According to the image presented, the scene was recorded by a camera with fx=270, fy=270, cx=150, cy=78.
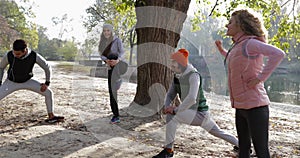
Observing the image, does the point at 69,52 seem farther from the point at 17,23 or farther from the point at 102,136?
the point at 102,136

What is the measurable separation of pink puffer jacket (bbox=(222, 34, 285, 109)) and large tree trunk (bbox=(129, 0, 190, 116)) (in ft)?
11.0

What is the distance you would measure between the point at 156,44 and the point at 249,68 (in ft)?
11.7

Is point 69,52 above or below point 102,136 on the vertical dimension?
above

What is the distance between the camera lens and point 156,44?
585 centimetres

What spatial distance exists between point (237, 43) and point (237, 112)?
662mm

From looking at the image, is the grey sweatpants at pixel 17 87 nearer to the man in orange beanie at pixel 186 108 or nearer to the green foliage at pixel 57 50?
the man in orange beanie at pixel 186 108

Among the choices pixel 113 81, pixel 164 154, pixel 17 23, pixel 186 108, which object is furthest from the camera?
pixel 17 23

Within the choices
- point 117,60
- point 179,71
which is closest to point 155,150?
point 179,71

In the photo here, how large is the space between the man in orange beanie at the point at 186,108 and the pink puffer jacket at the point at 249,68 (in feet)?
2.63

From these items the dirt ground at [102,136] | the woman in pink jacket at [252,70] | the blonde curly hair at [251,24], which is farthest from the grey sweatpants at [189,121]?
the blonde curly hair at [251,24]

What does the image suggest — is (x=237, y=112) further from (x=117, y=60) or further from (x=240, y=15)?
(x=117, y=60)

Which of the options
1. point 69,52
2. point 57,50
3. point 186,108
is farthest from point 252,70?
point 57,50

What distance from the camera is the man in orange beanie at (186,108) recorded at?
3293 millimetres

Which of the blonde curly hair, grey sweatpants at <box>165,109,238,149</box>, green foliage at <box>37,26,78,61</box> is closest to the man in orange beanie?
grey sweatpants at <box>165,109,238,149</box>
